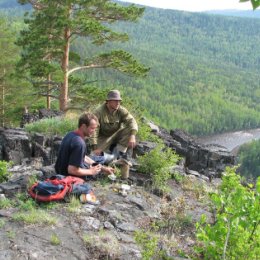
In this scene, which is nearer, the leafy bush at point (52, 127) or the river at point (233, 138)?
the leafy bush at point (52, 127)

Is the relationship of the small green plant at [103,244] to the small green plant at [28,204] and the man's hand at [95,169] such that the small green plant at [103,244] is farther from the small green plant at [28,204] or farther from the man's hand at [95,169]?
the man's hand at [95,169]

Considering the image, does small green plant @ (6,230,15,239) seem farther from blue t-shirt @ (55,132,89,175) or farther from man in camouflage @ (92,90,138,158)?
man in camouflage @ (92,90,138,158)

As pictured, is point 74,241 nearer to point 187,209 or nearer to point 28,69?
point 187,209

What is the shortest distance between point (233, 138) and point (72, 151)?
102746 mm

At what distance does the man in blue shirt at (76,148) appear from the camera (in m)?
7.40

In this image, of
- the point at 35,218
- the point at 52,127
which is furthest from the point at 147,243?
the point at 52,127

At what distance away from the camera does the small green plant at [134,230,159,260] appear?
607 centimetres

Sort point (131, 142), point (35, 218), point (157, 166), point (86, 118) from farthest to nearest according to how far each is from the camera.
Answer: point (131, 142), point (157, 166), point (86, 118), point (35, 218)

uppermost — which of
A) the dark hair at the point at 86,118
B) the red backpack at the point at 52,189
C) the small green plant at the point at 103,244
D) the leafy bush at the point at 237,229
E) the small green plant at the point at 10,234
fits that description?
the dark hair at the point at 86,118

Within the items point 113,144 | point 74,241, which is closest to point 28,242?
point 74,241

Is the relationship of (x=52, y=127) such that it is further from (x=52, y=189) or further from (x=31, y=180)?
(x=52, y=189)

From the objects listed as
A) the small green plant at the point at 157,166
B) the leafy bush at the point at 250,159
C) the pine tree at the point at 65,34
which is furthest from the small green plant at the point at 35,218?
the leafy bush at the point at 250,159

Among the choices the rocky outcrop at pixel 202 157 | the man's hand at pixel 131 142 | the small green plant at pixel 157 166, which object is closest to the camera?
the small green plant at pixel 157 166

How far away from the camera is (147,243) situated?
654 centimetres
